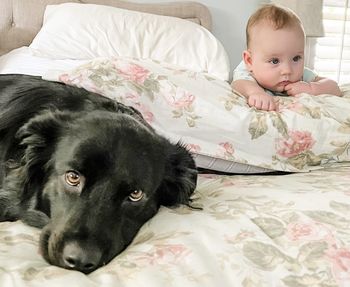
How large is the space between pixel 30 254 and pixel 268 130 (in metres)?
0.81

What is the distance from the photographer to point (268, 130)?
1486 millimetres

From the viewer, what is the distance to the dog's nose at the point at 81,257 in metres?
0.89

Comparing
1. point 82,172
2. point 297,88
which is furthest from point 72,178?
point 297,88

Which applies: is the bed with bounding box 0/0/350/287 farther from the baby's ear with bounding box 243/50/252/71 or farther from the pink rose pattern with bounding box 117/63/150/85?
the baby's ear with bounding box 243/50/252/71

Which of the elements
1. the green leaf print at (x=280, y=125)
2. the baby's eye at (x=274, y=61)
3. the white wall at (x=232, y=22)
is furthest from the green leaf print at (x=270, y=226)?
the white wall at (x=232, y=22)

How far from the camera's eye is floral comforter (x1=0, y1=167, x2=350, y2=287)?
840 mm

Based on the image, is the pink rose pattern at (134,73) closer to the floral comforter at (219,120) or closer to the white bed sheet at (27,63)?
the floral comforter at (219,120)

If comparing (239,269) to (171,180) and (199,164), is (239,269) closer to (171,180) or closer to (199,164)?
(171,180)

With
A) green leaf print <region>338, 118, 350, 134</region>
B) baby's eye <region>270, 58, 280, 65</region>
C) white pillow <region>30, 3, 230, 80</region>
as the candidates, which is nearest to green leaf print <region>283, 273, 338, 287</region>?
green leaf print <region>338, 118, 350, 134</region>

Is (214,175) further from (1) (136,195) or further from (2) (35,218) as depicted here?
(2) (35,218)

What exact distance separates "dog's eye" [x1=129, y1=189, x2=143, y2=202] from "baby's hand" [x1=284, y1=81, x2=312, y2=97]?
0.92 meters

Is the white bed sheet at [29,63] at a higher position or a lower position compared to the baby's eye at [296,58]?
lower

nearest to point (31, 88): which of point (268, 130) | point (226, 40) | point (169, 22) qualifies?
point (268, 130)

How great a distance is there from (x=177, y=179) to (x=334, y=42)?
297cm
